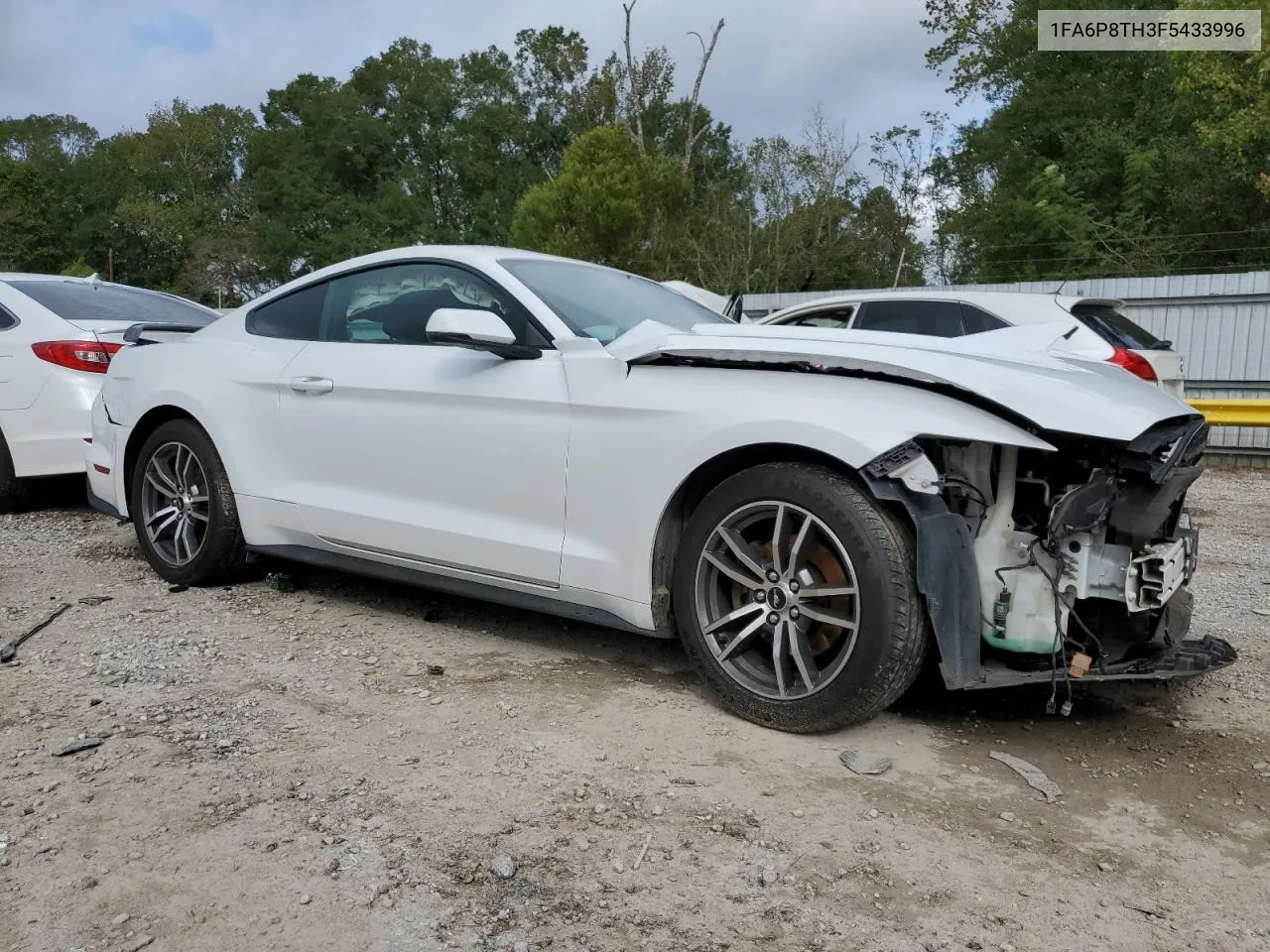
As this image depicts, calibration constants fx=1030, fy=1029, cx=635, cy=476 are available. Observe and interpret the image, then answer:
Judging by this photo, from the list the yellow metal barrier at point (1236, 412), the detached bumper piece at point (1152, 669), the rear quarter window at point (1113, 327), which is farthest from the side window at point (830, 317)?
the detached bumper piece at point (1152, 669)

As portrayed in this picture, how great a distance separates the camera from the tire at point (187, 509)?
4.64 meters

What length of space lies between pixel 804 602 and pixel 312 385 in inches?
91.6

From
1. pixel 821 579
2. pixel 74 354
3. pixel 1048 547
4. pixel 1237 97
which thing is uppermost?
pixel 1237 97

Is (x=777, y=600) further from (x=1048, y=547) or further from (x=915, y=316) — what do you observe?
(x=915, y=316)

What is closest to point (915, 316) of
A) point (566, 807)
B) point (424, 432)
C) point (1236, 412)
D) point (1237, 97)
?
point (1236, 412)

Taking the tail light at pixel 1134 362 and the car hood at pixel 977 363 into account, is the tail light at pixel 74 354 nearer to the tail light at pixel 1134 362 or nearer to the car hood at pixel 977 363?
the car hood at pixel 977 363

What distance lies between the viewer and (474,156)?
51812 millimetres

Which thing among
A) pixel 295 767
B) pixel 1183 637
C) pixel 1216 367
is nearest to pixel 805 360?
pixel 1183 637

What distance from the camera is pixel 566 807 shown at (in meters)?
2.72

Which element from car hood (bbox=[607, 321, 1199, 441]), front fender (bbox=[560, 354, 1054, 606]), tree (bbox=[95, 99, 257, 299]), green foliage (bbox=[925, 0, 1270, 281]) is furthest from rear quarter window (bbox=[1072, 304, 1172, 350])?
tree (bbox=[95, 99, 257, 299])

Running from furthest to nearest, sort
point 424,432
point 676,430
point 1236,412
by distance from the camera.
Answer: point 1236,412 < point 424,432 < point 676,430

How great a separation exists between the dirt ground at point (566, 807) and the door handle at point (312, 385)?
3.32 ft

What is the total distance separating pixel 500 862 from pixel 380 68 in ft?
201

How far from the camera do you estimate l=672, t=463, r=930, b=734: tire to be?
2975 millimetres
